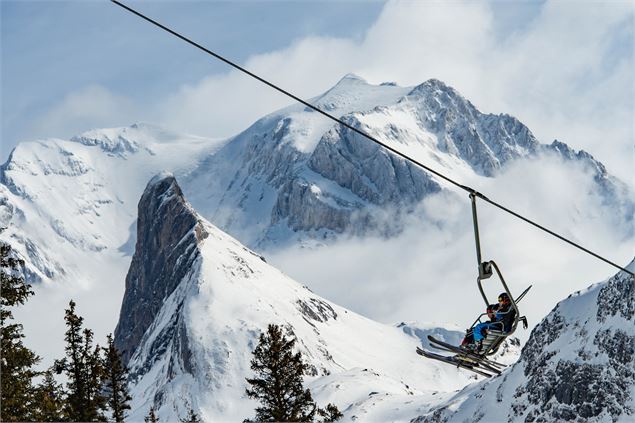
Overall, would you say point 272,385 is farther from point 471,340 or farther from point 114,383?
point 471,340

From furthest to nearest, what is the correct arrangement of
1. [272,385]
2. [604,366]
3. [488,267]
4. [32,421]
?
1. [604,366]
2. [272,385]
3. [32,421]
4. [488,267]

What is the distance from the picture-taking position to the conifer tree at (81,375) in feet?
148

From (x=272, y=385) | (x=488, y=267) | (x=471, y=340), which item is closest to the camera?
(x=488, y=267)

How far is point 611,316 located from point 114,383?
114m

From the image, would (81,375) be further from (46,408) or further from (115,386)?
(46,408)

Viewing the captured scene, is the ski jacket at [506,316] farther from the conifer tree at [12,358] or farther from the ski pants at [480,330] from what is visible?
the conifer tree at [12,358]

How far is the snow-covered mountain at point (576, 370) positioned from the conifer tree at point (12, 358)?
385 feet

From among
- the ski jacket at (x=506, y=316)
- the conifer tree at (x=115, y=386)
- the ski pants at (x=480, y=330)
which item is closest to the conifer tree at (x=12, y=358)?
the conifer tree at (x=115, y=386)

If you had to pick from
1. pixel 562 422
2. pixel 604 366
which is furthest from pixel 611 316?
pixel 562 422

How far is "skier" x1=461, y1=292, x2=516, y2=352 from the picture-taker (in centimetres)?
3291

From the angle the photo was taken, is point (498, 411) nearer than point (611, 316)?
No

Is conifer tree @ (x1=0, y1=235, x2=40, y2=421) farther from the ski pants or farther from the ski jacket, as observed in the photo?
the ski jacket

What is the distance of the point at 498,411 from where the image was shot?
163 m

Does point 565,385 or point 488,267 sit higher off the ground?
point 565,385
